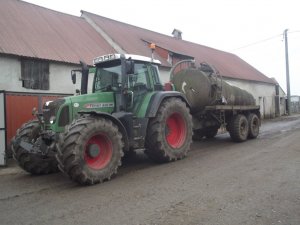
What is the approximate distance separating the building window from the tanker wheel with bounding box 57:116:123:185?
7.62 metres

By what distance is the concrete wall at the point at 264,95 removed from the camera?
32281 millimetres

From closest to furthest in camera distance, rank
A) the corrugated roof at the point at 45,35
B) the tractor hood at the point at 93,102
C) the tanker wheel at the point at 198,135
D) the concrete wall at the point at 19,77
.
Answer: the tractor hood at the point at 93,102 → the concrete wall at the point at 19,77 → the tanker wheel at the point at 198,135 → the corrugated roof at the point at 45,35

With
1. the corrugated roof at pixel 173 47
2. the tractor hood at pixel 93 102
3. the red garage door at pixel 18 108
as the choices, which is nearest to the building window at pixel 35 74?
the red garage door at pixel 18 108

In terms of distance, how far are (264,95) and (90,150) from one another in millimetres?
30700

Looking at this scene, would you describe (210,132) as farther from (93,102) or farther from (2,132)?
(2,132)

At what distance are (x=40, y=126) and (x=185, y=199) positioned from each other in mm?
4006

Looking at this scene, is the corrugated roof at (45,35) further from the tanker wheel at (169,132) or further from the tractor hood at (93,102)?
the tanker wheel at (169,132)

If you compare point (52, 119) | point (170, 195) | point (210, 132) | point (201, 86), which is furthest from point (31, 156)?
point (210, 132)

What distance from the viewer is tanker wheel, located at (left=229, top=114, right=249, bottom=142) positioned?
487 inches

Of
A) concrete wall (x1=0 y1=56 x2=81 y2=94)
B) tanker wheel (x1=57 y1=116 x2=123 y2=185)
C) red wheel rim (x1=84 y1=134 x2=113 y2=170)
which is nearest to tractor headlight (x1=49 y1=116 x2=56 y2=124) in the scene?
tanker wheel (x1=57 y1=116 x2=123 y2=185)

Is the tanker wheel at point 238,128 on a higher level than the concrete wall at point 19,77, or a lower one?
lower

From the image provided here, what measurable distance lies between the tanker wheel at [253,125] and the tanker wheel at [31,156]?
7877mm

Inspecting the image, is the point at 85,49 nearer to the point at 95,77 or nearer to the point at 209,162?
the point at 95,77

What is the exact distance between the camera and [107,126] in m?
6.94
